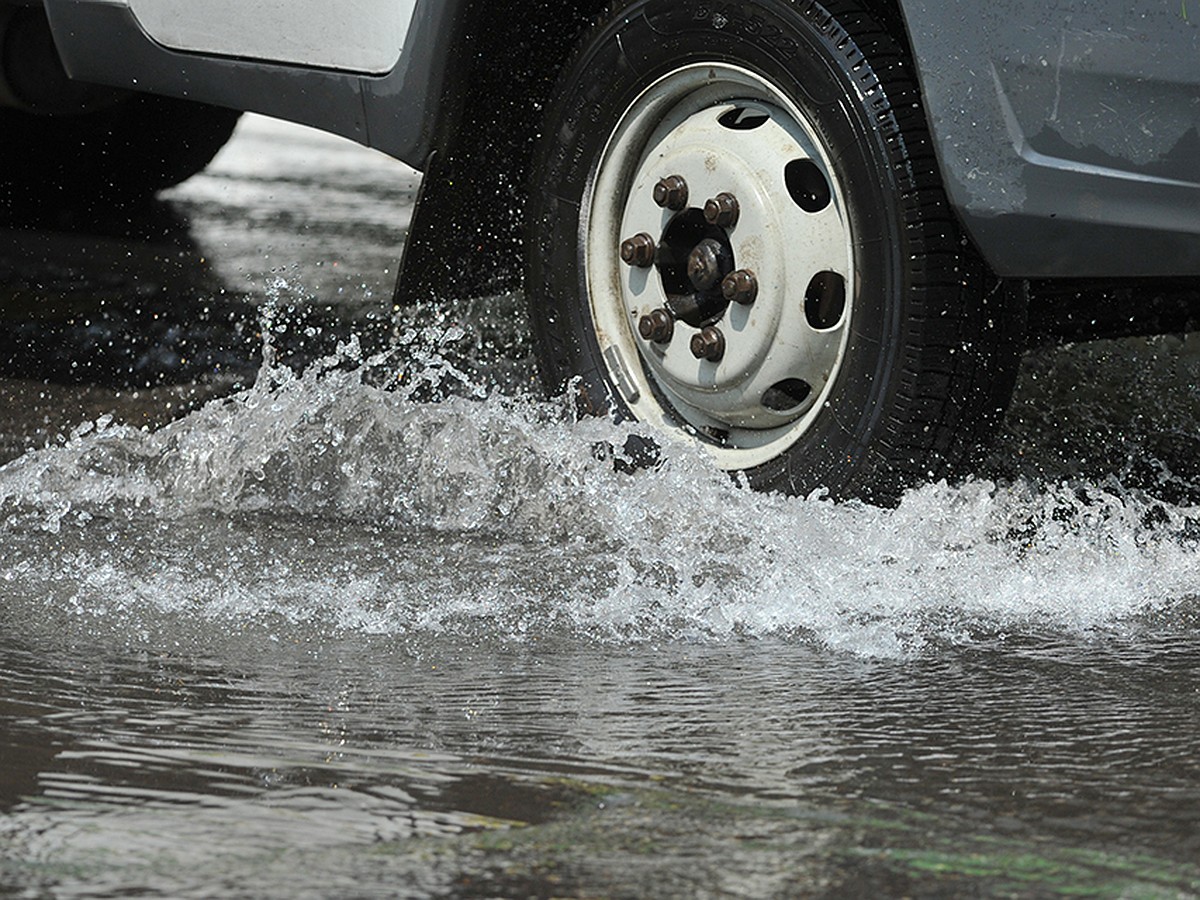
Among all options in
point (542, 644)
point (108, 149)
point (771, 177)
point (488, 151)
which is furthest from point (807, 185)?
point (108, 149)

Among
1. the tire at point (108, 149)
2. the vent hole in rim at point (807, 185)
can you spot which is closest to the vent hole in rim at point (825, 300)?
the vent hole in rim at point (807, 185)

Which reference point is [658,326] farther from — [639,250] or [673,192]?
[673,192]

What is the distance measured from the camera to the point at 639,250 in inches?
144

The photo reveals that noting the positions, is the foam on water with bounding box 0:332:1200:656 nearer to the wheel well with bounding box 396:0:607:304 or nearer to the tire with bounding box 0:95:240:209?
the wheel well with bounding box 396:0:607:304

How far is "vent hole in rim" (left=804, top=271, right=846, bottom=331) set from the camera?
3439mm

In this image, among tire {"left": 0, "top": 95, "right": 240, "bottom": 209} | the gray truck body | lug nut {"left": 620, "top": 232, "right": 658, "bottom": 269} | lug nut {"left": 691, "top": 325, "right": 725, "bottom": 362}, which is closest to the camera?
the gray truck body

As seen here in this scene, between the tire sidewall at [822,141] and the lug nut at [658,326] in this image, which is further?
the lug nut at [658,326]

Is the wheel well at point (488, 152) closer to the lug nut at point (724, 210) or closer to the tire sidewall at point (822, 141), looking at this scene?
the tire sidewall at point (822, 141)

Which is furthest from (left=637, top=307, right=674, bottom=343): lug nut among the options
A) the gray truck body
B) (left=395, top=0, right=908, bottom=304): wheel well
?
the gray truck body

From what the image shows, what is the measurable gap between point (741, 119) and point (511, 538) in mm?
853

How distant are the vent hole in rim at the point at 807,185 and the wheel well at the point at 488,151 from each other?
1.64 feet

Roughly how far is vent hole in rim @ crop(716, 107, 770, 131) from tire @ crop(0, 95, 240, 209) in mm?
2772

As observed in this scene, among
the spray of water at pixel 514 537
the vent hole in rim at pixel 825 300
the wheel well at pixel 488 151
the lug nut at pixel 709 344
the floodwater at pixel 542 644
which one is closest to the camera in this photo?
the floodwater at pixel 542 644

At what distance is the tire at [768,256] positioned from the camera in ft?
A: 10.7
